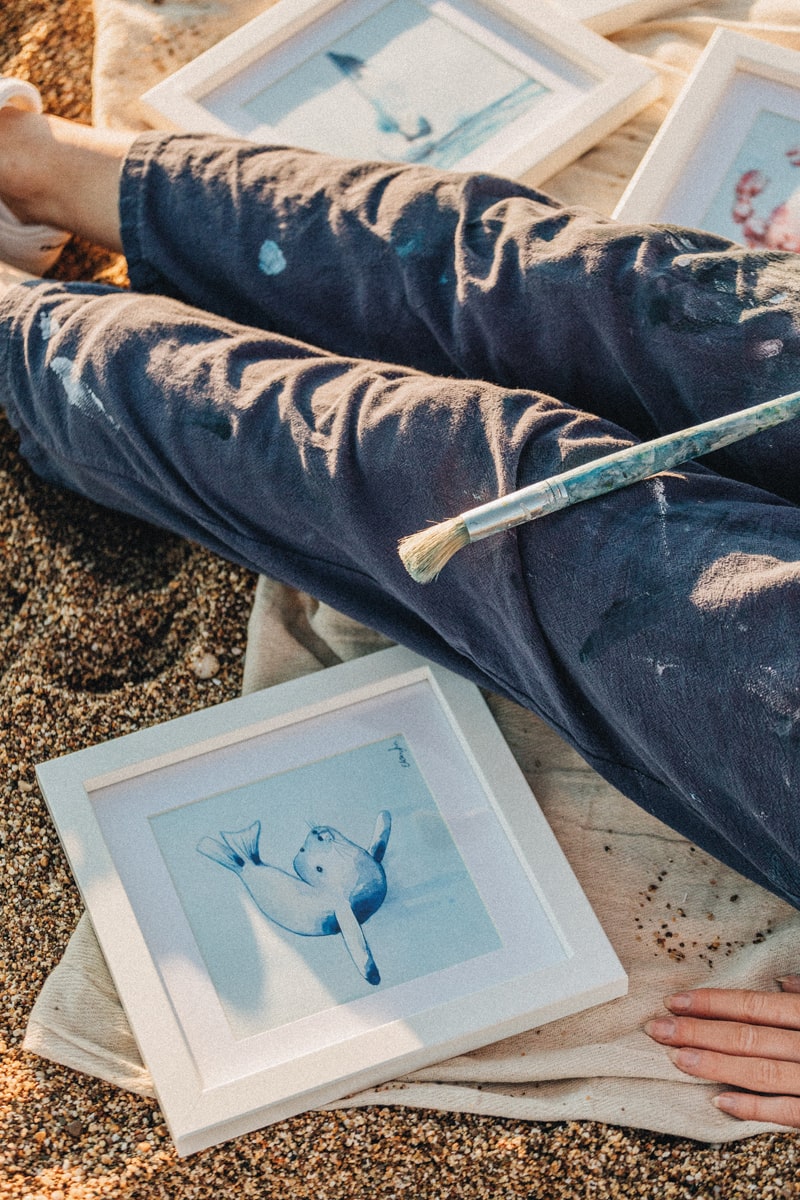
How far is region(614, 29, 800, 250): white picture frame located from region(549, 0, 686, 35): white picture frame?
161mm

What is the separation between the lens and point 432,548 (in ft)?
2.80

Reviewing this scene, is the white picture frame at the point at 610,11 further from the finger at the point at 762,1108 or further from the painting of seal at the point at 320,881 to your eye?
the finger at the point at 762,1108

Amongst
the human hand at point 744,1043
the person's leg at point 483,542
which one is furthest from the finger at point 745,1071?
the person's leg at point 483,542

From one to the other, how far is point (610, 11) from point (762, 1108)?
130cm

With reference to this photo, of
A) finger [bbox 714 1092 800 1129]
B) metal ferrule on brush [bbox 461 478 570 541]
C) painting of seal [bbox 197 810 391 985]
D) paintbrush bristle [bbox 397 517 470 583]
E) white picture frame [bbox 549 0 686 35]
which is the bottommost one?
painting of seal [bbox 197 810 391 985]

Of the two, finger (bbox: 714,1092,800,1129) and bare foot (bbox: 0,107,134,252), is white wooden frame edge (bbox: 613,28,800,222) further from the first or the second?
finger (bbox: 714,1092,800,1129)

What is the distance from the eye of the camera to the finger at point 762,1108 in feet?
3.00

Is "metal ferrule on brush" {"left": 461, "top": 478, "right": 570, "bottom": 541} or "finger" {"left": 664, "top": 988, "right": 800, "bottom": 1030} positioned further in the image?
"finger" {"left": 664, "top": 988, "right": 800, "bottom": 1030}

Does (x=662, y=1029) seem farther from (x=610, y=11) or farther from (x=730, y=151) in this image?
(x=610, y=11)

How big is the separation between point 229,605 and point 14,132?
24.1 inches

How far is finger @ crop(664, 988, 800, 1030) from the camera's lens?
37.3 inches

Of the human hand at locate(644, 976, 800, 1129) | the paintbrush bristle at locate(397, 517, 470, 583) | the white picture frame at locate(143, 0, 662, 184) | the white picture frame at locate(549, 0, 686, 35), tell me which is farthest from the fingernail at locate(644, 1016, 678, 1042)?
the white picture frame at locate(549, 0, 686, 35)
